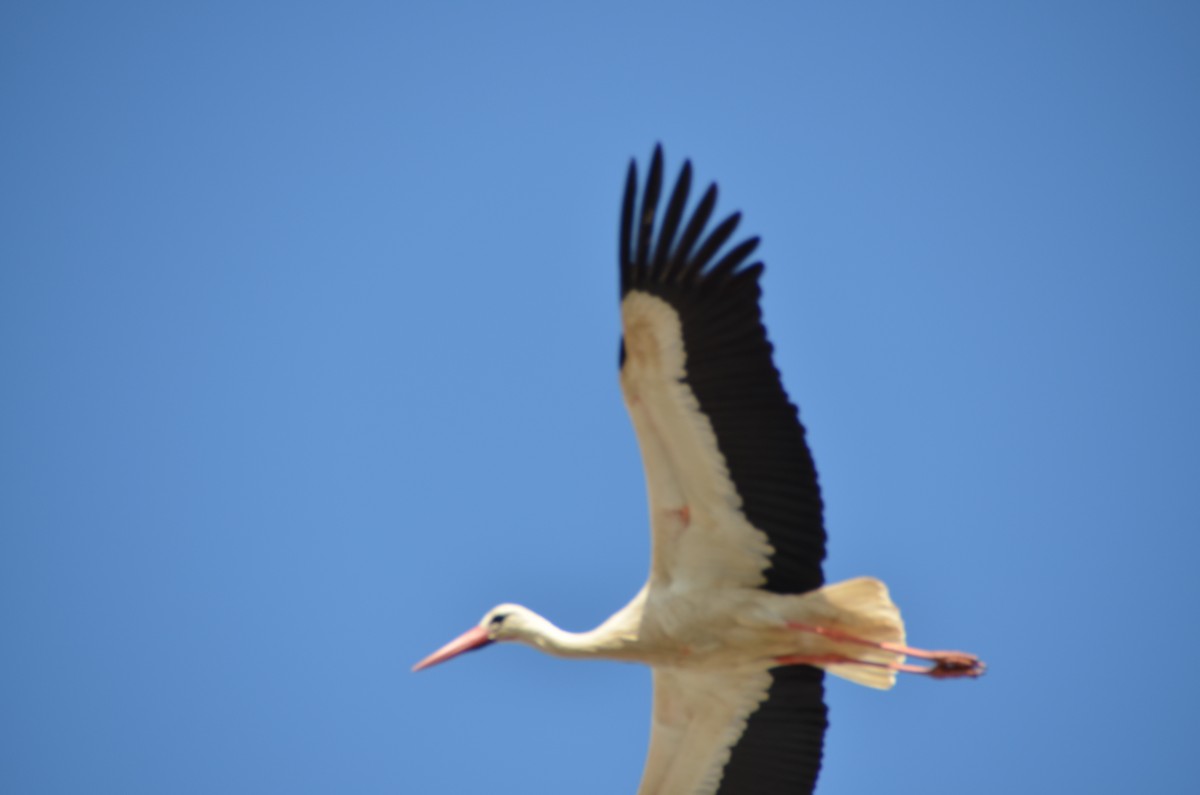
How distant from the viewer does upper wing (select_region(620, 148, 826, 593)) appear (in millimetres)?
7355

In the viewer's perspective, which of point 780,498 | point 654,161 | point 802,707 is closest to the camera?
point 654,161

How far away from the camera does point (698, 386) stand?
7469 mm

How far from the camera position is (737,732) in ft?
27.8

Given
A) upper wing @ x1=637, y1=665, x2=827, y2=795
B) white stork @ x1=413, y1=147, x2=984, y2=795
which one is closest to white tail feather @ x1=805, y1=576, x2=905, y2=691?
white stork @ x1=413, y1=147, x2=984, y2=795

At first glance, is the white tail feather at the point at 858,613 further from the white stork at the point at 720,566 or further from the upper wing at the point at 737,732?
the upper wing at the point at 737,732

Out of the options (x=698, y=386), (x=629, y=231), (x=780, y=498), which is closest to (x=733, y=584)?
(x=780, y=498)

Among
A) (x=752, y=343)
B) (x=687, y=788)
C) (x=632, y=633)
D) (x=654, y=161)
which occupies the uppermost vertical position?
(x=654, y=161)

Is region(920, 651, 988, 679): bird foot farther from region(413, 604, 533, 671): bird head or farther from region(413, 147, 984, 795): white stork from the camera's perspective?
region(413, 604, 533, 671): bird head

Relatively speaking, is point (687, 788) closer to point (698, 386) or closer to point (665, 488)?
point (665, 488)

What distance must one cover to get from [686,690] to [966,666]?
1454 millimetres

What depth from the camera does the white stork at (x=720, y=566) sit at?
291 inches

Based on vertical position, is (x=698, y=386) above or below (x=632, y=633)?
above

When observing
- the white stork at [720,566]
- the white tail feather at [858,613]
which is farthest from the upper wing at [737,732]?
the white tail feather at [858,613]

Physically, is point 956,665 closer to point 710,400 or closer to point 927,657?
point 927,657
